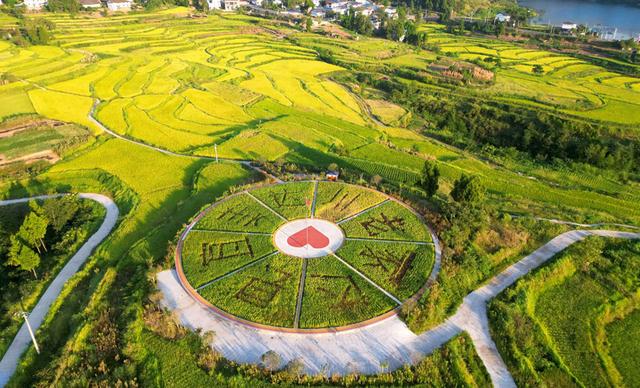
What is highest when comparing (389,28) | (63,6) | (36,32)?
(63,6)

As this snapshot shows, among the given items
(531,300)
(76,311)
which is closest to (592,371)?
(531,300)

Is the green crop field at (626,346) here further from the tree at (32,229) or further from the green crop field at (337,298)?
the tree at (32,229)

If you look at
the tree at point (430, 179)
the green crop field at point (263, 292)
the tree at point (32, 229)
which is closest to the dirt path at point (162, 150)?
the green crop field at point (263, 292)

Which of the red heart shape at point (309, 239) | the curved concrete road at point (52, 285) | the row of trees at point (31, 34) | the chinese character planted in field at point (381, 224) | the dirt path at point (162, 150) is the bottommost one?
the curved concrete road at point (52, 285)

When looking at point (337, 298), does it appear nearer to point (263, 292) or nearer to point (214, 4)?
point (263, 292)

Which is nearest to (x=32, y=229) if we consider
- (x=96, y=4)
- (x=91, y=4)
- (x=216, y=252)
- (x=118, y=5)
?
(x=216, y=252)

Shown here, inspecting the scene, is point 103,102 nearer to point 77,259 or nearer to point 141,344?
point 77,259

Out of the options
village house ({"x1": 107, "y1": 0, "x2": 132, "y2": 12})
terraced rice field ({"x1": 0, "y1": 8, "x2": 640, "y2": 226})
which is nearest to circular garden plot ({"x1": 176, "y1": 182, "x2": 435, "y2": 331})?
terraced rice field ({"x1": 0, "y1": 8, "x2": 640, "y2": 226})
